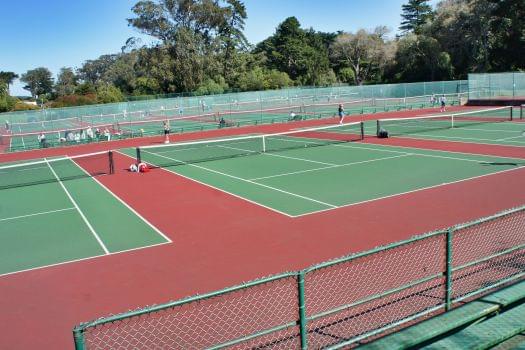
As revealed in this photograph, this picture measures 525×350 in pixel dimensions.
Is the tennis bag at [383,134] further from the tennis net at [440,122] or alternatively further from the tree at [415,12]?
the tree at [415,12]

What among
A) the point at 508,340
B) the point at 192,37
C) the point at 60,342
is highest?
the point at 192,37

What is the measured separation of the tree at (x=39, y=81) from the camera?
166000 mm

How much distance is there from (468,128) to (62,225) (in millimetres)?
27895

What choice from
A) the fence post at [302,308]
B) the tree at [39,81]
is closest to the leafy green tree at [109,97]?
the fence post at [302,308]

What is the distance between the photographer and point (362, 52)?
100 meters

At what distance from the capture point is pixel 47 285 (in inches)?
420

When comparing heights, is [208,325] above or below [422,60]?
below

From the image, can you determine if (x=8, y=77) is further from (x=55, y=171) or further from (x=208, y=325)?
(x=208, y=325)

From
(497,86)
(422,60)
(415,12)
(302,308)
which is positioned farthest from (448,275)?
(415,12)

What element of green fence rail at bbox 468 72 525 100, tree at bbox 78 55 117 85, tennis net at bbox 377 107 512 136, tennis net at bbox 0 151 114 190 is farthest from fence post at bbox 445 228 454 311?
tree at bbox 78 55 117 85

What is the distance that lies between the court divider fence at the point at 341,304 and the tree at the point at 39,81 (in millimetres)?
172021

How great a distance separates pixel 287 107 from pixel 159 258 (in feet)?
147

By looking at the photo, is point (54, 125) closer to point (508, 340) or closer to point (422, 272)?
point (422, 272)

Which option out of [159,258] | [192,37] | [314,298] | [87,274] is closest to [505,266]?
[314,298]
